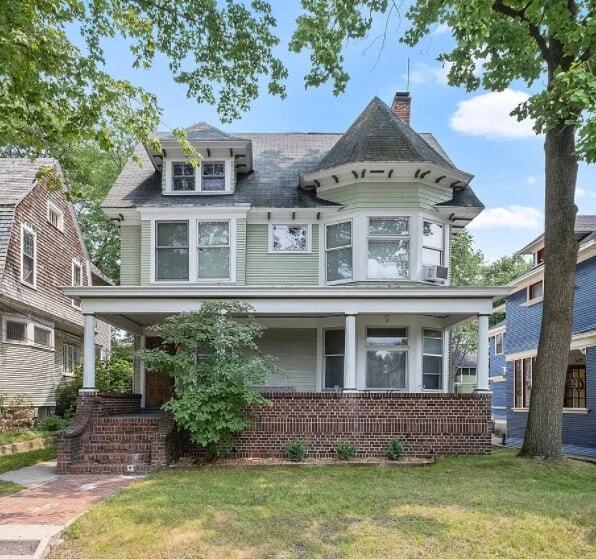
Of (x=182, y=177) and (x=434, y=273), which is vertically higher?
(x=182, y=177)

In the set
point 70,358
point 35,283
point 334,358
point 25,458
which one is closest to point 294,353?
point 334,358

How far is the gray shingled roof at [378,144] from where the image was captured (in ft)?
44.4

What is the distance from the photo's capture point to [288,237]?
14680mm

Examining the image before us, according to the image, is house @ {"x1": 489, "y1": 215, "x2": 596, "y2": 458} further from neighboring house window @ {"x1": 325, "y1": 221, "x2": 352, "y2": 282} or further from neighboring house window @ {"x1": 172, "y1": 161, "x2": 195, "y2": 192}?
neighboring house window @ {"x1": 172, "y1": 161, "x2": 195, "y2": 192}

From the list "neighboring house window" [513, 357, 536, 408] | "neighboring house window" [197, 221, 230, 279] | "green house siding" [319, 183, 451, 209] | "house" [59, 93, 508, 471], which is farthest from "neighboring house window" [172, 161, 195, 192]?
"neighboring house window" [513, 357, 536, 408]

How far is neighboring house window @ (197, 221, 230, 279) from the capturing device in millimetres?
14156

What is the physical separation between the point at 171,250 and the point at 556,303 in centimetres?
886

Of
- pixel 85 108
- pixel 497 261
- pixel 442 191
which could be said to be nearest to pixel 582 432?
pixel 442 191

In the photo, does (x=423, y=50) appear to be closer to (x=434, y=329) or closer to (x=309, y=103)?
(x=309, y=103)

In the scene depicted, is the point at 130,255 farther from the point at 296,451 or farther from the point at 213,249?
the point at 296,451

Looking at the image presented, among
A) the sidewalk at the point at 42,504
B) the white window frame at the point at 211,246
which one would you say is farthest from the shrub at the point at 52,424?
the white window frame at the point at 211,246

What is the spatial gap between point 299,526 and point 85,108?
7301 mm

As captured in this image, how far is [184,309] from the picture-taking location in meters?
12.3

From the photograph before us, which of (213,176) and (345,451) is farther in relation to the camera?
(213,176)
